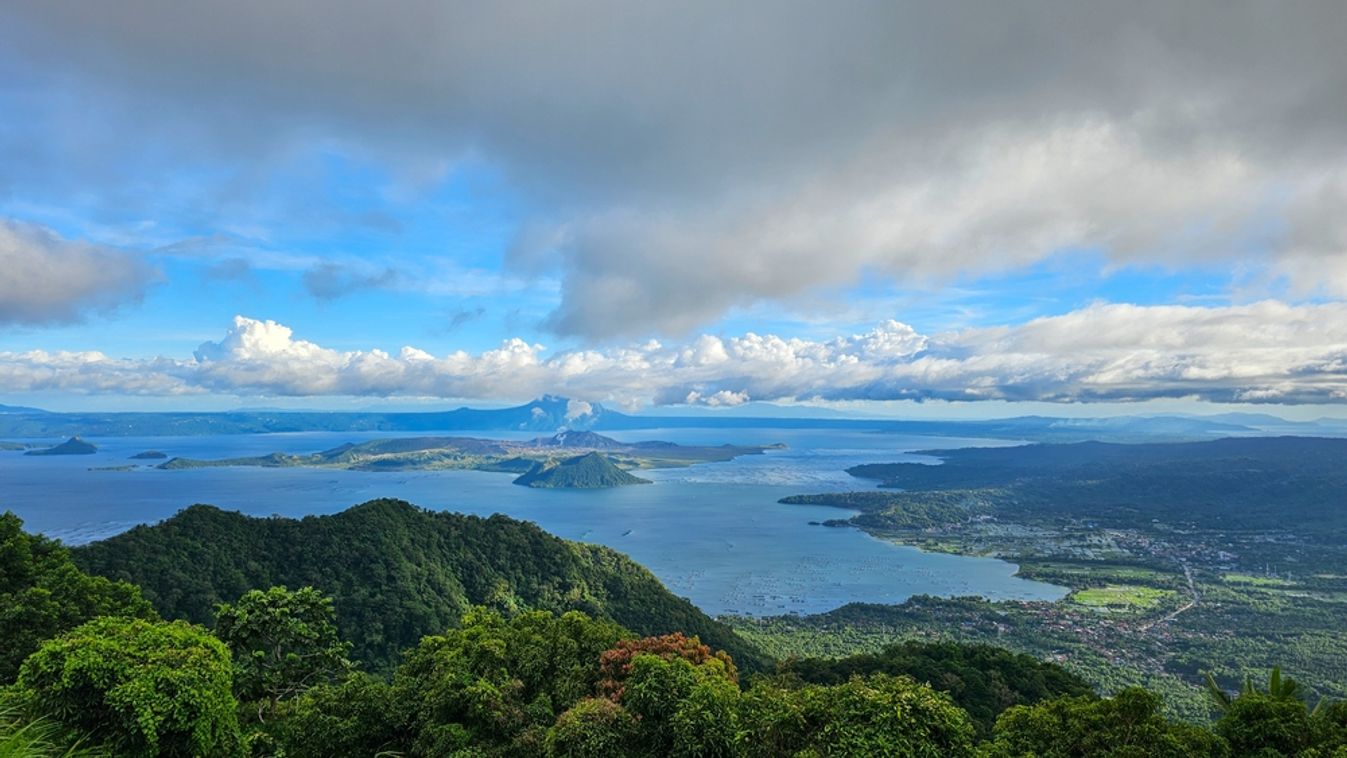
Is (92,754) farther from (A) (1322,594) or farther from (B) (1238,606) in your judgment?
(A) (1322,594)

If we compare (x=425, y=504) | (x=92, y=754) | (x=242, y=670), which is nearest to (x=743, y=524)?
(x=425, y=504)

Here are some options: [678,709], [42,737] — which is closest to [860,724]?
[678,709]

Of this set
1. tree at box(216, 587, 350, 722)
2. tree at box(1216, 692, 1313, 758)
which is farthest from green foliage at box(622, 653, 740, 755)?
tree at box(216, 587, 350, 722)

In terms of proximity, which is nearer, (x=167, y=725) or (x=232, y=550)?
(x=167, y=725)

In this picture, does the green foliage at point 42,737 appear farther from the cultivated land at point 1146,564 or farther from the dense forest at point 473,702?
the cultivated land at point 1146,564

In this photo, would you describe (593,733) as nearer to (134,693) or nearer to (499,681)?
(499,681)

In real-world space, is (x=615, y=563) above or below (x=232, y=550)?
below

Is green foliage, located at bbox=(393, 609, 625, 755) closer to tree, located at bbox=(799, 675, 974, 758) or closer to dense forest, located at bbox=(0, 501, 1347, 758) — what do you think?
dense forest, located at bbox=(0, 501, 1347, 758)
